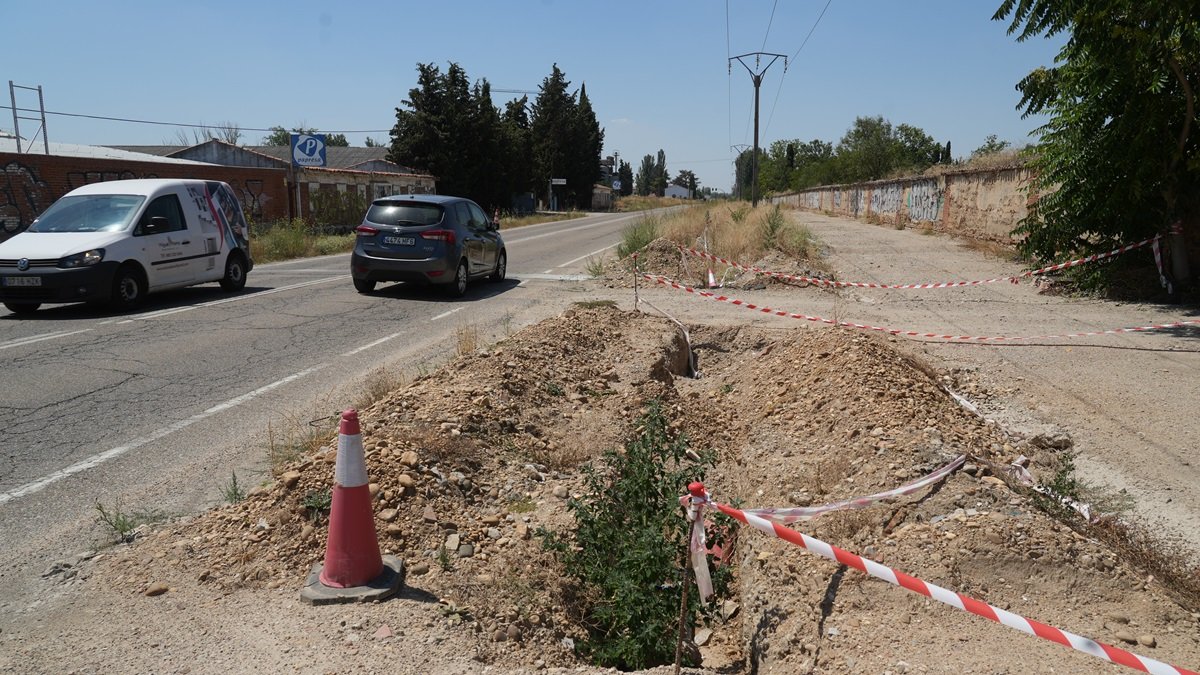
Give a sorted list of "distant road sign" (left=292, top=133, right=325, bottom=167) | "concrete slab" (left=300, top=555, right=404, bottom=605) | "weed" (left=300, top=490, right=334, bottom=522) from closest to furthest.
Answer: "concrete slab" (left=300, top=555, right=404, bottom=605) < "weed" (left=300, top=490, right=334, bottom=522) < "distant road sign" (left=292, top=133, right=325, bottom=167)

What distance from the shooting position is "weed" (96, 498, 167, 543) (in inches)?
171

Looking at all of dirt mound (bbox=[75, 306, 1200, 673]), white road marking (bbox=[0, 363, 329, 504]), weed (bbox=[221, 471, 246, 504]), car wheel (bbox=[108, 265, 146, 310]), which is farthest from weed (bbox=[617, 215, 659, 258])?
weed (bbox=[221, 471, 246, 504])

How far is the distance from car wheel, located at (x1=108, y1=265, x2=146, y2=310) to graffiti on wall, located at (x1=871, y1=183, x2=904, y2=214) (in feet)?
115

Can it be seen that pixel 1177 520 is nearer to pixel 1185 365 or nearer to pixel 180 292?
pixel 1185 365

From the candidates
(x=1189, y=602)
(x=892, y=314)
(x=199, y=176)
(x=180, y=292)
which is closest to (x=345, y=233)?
(x=199, y=176)

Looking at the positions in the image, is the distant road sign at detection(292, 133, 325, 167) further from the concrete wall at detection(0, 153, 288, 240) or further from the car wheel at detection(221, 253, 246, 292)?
the car wheel at detection(221, 253, 246, 292)

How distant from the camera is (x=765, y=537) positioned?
4410 millimetres

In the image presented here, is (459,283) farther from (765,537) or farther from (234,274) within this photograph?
(765,537)

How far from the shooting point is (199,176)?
27.3 meters

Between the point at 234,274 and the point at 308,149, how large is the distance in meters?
16.0

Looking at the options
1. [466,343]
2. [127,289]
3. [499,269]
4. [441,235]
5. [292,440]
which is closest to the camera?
[292,440]

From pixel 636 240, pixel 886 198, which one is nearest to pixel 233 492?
pixel 636 240

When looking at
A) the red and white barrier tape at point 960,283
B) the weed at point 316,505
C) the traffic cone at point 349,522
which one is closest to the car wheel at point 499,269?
the red and white barrier tape at point 960,283

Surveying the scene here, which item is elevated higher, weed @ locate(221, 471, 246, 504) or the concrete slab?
weed @ locate(221, 471, 246, 504)
